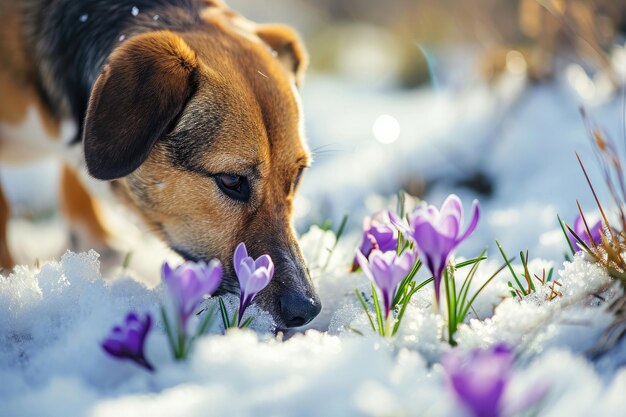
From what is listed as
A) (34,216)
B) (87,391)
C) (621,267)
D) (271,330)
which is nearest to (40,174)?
(34,216)

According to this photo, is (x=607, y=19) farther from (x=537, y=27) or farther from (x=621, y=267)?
(x=621, y=267)

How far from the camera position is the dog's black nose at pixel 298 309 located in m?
2.14

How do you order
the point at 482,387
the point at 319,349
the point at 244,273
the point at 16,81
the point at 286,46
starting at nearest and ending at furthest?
the point at 482,387 → the point at 319,349 → the point at 244,273 → the point at 16,81 → the point at 286,46

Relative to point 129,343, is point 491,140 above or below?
below

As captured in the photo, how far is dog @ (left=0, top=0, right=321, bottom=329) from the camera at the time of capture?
90.4 inches

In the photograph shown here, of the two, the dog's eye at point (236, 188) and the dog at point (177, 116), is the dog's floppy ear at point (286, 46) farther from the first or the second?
the dog's eye at point (236, 188)

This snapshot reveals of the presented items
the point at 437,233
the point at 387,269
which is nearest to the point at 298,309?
the point at 387,269

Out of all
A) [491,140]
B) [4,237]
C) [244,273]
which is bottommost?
[4,237]

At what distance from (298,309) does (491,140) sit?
8.52 ft

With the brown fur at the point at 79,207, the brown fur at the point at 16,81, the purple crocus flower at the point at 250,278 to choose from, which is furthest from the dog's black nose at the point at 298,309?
the brown fur at the point at 79,207

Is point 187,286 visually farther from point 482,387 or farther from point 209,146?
point 209,146

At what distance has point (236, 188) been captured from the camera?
8.30ft

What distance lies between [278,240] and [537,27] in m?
2.96

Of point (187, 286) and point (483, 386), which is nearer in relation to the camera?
point (483, 386)
